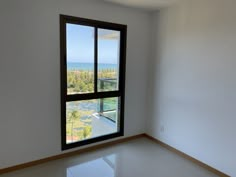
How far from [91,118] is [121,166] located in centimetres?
98

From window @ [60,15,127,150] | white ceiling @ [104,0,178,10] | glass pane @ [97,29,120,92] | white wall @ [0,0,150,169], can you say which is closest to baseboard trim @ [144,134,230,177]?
window @ [60,15,127,150]

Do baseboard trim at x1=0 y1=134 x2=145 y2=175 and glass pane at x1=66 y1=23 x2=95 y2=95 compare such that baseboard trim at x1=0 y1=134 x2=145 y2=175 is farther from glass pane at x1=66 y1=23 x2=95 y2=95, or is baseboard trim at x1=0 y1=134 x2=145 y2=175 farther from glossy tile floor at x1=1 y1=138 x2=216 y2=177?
glass pane at x1=66 y1=23 x2=95 y2=95

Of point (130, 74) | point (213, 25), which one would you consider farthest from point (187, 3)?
point (130, 74)

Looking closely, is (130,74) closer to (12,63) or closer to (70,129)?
(70,129)

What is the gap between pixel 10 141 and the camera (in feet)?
8.02

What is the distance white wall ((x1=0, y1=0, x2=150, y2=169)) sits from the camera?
232 cm

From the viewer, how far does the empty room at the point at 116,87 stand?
2.39 meters

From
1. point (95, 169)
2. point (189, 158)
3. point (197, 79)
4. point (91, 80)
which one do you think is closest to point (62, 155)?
point (95, 169)

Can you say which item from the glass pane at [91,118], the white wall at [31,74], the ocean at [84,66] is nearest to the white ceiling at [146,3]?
the white wall at [31,74]

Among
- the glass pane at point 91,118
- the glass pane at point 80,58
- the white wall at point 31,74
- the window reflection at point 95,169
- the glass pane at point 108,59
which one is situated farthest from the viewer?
the glass pane at point 108,59

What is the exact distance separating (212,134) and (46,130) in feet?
7.84

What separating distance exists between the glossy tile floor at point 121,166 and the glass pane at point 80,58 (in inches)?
42.3

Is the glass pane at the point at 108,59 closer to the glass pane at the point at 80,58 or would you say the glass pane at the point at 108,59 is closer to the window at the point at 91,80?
the window at the point at 91,80

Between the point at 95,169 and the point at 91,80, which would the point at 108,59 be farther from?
the point at 95,169
